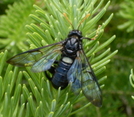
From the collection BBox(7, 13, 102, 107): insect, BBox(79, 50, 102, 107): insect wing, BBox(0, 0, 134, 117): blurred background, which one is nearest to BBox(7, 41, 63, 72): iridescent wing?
BBox(7, 13, 102, 107): insect

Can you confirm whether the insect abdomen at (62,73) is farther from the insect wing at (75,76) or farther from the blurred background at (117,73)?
the blurred background at (117,73)

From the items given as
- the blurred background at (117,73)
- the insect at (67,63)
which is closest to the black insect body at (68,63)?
the insect at (67,63)

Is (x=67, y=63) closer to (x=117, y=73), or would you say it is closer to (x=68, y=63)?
(x=68, y=63)

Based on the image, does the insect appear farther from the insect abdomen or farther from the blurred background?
the blurred background

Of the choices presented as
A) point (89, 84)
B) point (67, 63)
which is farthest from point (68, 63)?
point (89, 84)

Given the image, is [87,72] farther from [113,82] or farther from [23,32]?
[113,82]

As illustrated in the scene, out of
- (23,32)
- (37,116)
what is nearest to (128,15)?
(23,32)

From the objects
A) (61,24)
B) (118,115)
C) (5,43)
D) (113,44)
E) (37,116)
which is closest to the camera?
(37,116)
